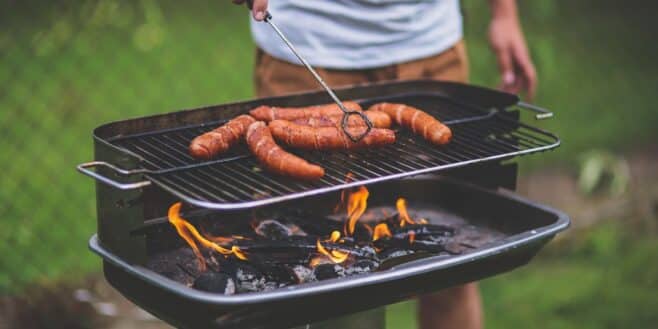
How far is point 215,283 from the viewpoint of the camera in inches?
89.0

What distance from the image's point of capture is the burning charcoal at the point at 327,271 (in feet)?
7.82

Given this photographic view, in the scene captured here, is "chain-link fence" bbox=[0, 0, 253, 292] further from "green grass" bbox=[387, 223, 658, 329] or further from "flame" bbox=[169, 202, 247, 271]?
"flame" bbox=[169, 202, 247, 271]

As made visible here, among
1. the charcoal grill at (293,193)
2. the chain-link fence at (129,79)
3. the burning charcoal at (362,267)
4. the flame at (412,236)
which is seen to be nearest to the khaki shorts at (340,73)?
the charcoal grill at (293,193)

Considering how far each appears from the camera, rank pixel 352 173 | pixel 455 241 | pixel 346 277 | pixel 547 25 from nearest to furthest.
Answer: pixel 346 277 → pixel 352 173 → pixel 455 241 → pixel 547 25

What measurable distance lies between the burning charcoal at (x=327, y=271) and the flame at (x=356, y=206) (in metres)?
0.35

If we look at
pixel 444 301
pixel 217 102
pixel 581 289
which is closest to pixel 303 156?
pixel 444 301

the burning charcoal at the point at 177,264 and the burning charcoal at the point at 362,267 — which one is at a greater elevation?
the burning charcoal at the point at 362,267

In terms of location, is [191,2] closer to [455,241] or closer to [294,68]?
[294,68]

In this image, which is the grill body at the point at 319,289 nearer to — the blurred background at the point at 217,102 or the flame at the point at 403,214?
the flame at the point at 403,214

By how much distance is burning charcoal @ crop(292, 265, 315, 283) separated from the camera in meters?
2.37

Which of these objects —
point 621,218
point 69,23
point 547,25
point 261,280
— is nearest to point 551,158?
point 621,218

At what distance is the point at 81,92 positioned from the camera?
6.70 meters

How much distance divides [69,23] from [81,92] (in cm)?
120

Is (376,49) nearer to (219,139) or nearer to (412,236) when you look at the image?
(412,236)
